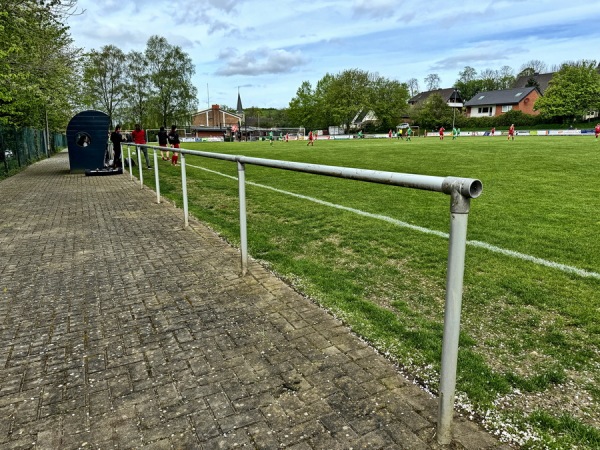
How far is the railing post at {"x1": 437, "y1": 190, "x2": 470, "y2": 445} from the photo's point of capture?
1.76m

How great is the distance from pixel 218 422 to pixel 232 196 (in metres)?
8.41

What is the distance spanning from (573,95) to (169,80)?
59.4 metres

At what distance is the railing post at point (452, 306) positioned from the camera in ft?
5.77

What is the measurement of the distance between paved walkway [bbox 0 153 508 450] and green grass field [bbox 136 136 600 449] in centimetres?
28

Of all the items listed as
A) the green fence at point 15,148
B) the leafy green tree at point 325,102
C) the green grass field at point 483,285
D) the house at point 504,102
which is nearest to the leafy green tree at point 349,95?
the leafy green tree at point 325,102

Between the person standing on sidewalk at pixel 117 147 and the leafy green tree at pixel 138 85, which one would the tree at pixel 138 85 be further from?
the person standing on sidewalk at pixel 117 147

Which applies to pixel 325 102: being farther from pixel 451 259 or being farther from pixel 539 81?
pixel 451 259

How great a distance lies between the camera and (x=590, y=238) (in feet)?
17.8

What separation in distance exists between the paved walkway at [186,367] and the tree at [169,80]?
221ft

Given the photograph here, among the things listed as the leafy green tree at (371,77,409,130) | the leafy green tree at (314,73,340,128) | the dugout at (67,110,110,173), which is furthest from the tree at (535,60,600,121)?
the dugout at (67,110,110,173)

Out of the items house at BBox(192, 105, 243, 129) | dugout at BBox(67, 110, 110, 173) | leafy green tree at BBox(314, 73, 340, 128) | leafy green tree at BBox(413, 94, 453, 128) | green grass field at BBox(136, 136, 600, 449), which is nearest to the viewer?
green grass field at BBox(136, 136, 600, 449)

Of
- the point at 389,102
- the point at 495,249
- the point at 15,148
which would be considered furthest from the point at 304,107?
the point at 495,249

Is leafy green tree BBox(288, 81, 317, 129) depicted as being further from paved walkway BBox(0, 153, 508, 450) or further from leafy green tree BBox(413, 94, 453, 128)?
paved walkway BBox(0, 153, 508, 450)

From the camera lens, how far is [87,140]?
16969mm
